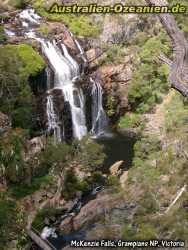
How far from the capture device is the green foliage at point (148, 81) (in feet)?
122

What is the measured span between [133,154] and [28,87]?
755 centimetres

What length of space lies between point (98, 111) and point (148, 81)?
14.6 feet

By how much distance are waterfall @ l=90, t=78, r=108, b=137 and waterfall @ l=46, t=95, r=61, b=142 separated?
123 inches

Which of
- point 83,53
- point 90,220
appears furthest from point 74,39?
point 90,220

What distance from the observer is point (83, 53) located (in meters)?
37.4

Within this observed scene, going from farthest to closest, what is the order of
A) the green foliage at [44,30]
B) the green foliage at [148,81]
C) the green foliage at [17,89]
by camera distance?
the green foliage at [44,30] → the green foliage at [148,81] → the green foliage at [17,89]

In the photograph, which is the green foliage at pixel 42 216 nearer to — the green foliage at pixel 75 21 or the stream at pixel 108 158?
the stream at pixel 108 158

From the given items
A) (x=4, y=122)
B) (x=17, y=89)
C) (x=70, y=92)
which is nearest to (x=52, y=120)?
(x=70, y=92)

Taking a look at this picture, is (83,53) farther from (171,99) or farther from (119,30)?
(171,99)

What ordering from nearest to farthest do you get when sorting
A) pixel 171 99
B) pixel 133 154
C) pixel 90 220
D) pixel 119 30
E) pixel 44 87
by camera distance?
pixel 90 220 → pixel 133 154 → pixel 44 87 → pixel 171 99 → pixel 119 30

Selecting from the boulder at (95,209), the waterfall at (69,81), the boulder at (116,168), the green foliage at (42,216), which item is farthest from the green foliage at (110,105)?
the green foliage at (42,216)

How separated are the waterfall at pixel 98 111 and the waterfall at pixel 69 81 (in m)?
1.05

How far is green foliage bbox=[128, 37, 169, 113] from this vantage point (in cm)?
3706

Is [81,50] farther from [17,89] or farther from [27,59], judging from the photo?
[17,89]
